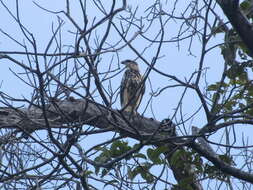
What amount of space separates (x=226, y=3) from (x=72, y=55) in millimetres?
919

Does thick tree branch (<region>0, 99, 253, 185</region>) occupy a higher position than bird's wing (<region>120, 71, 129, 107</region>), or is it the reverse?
bird's wing (<region>120, 71, 129, 107</region>)

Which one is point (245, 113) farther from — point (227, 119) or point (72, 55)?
point (72, 55)

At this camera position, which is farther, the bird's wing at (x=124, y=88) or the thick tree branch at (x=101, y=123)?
the bird's wing at (x=124, y=88)

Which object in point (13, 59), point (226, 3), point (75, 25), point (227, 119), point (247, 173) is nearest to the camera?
point (13, 59)

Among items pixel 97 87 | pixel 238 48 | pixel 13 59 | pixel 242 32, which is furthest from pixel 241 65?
pixel 13 59

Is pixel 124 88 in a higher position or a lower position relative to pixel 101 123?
higher

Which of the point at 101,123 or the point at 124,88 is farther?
the point at 124,88

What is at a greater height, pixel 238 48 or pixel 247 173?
pixel 238 48

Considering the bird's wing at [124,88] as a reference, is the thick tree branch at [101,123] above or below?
below

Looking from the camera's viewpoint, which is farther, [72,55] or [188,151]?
[188,151]

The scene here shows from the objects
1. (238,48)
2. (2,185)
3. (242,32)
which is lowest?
(2,185)

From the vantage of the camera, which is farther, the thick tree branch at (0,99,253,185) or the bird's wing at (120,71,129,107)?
the bird's wing at (120,71,129,107)

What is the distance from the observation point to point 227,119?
3.82 m

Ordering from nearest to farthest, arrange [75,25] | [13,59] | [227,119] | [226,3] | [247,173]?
[13,59] < [75,25] < [226,3] < [247,173] < [227,119]
